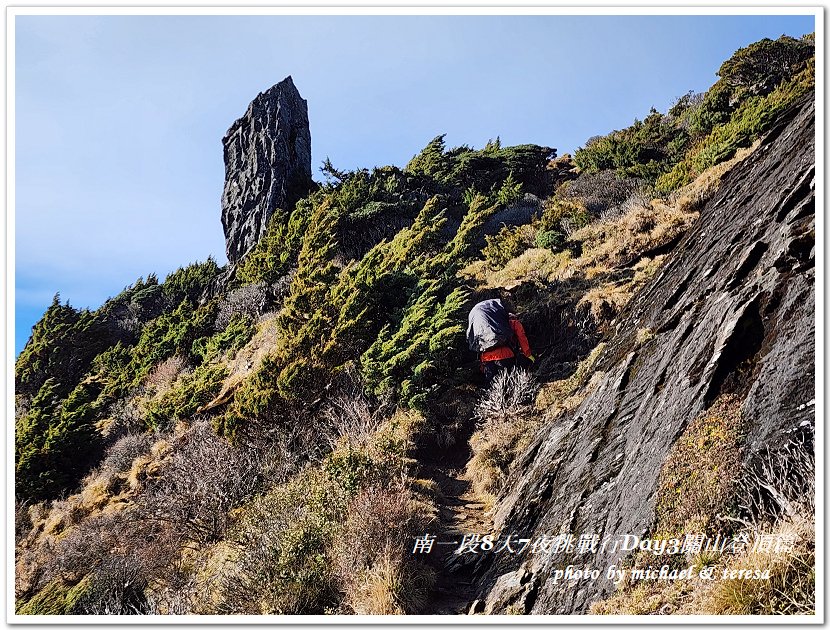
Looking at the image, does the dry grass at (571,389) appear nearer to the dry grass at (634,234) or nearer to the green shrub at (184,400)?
the dry grass at (634,234)

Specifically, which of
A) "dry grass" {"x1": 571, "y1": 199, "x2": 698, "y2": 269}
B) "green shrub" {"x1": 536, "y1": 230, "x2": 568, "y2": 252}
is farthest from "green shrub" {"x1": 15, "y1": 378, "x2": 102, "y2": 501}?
"dry grass" {"x1": 571, "y1": 199, "x2": 698, "y2": 269}

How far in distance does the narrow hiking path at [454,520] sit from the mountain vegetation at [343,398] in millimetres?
149

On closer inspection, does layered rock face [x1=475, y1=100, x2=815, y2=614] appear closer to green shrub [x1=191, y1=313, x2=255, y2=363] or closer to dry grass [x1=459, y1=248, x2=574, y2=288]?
dry grass [x1=459, y1=248, x2=574, y2=288]

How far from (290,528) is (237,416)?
576cm

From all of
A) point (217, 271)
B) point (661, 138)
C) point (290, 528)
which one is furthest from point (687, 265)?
point (217, 271)

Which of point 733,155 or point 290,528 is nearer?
point 290,528

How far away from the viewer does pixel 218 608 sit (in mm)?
6559

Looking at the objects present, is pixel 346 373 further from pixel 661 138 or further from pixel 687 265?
pixel 661 138

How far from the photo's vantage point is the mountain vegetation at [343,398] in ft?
22.7

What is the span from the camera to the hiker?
10.6 m

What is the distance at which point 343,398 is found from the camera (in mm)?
11688

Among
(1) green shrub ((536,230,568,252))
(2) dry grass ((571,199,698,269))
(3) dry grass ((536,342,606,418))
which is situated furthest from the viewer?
(1) green shrub ((536,230,568,252))

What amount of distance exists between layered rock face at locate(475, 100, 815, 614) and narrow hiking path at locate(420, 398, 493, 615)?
0.33 metres

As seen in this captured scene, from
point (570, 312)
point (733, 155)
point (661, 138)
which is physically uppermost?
point (661, 138)
